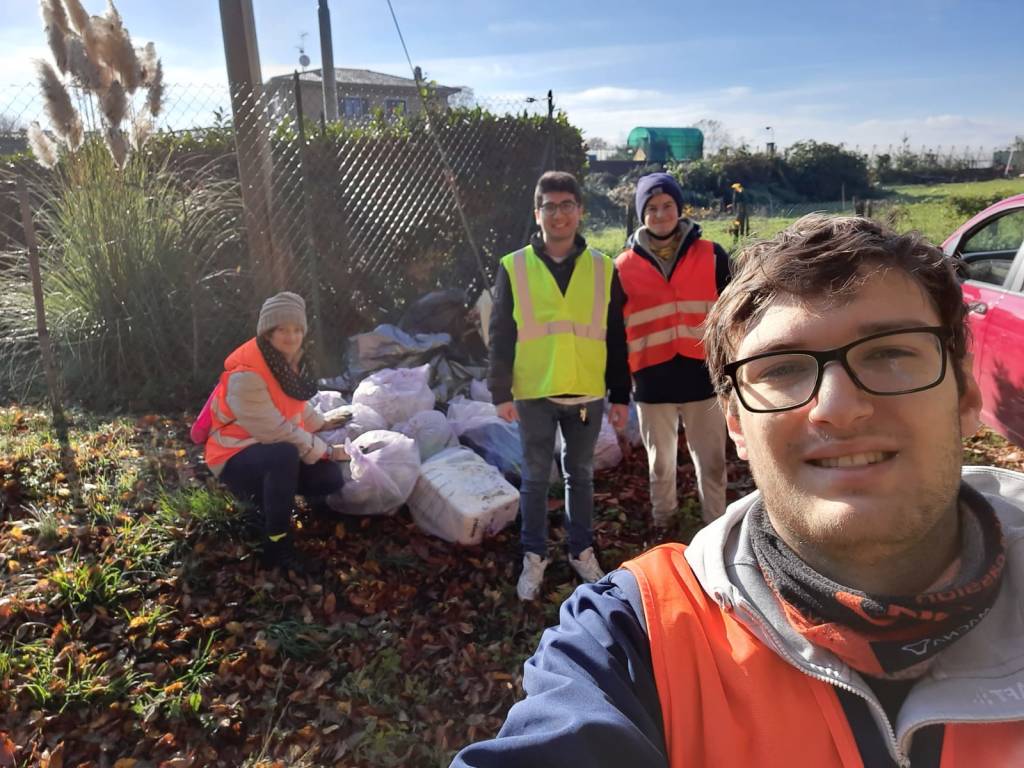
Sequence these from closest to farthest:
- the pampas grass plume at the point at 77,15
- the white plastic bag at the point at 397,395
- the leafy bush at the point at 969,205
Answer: the white plastic bag at the point at 397,395 → the pampas grass plume at the point at 77,15 → the leafy bush at the point at 969,205

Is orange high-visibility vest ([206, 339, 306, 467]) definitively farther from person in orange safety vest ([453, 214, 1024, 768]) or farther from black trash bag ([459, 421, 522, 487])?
person in orange safety vest ([453, 214, 1024, 768])

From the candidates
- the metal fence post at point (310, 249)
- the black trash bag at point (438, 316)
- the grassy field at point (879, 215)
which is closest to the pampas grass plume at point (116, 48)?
the metal fence post at point (310, 249)

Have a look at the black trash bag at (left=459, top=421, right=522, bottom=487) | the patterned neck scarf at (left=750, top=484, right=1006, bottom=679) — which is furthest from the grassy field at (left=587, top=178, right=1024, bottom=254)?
the patterned neck scarf at (left=750, top=484, right=1006, bottom=679)

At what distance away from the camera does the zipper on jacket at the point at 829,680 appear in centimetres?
109

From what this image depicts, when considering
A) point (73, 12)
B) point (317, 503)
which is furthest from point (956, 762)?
point (73, 12)

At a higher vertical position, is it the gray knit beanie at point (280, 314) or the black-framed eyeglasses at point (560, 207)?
the black-framed eyeglasses at point (560, 207)

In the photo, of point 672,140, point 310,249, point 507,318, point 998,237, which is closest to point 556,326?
point 507,318

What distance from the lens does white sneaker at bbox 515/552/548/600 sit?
3533 millimetres

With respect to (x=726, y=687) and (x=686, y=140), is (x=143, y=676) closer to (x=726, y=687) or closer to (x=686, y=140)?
(x=726, y=687)

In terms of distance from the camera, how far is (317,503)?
400cm

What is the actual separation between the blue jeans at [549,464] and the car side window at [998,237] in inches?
153

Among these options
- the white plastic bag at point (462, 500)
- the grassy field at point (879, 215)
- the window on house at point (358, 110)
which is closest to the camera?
the white plastic bag at point (462, 500)

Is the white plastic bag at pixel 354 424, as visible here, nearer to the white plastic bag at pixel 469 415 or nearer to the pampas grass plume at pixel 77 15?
the white plastic bag at pixel 469 415

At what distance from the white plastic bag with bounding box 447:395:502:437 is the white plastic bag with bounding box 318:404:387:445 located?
49 centimetres
